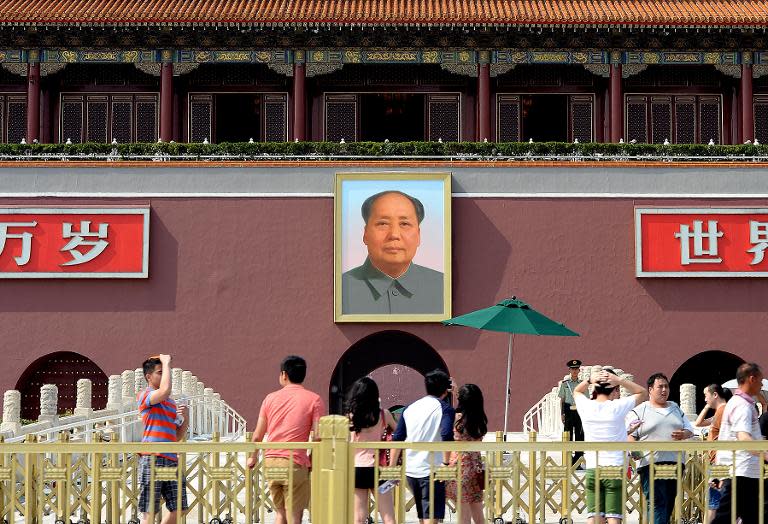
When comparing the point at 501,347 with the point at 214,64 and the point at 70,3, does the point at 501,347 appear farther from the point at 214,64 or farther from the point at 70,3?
the point at 70,3

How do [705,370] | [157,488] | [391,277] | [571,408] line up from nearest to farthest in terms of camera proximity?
[157,488], [571,408], [391,277], [705,370]

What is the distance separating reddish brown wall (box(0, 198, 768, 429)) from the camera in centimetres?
2344

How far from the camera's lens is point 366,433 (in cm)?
1009

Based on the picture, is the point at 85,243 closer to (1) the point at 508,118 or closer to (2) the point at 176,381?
(2) the point at 176,381

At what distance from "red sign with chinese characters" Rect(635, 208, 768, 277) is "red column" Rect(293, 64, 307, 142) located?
21.6 feet

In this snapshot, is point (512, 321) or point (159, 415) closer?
point (159, 415)

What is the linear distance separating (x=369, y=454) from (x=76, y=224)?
14.7 meters

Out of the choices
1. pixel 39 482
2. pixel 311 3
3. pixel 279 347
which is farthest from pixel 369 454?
pixel 311 3

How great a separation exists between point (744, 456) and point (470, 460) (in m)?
1.93

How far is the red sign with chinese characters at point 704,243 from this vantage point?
23.4 meters

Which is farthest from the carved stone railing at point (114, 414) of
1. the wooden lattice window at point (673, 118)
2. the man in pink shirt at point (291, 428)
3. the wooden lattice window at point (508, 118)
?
the wooden lattice window at point (673, 118)

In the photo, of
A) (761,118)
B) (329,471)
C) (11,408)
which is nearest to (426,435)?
(329,471)

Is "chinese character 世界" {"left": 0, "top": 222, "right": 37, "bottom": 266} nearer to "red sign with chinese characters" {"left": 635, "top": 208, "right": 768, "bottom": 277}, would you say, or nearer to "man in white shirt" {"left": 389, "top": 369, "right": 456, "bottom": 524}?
"red sign with chinese characters" {"left": 635, "top": 208, "right": 768, "bottom": 277}

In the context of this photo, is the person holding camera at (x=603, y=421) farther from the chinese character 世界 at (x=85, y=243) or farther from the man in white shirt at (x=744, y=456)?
the chinese character 世界 at (x=85, y=243)
